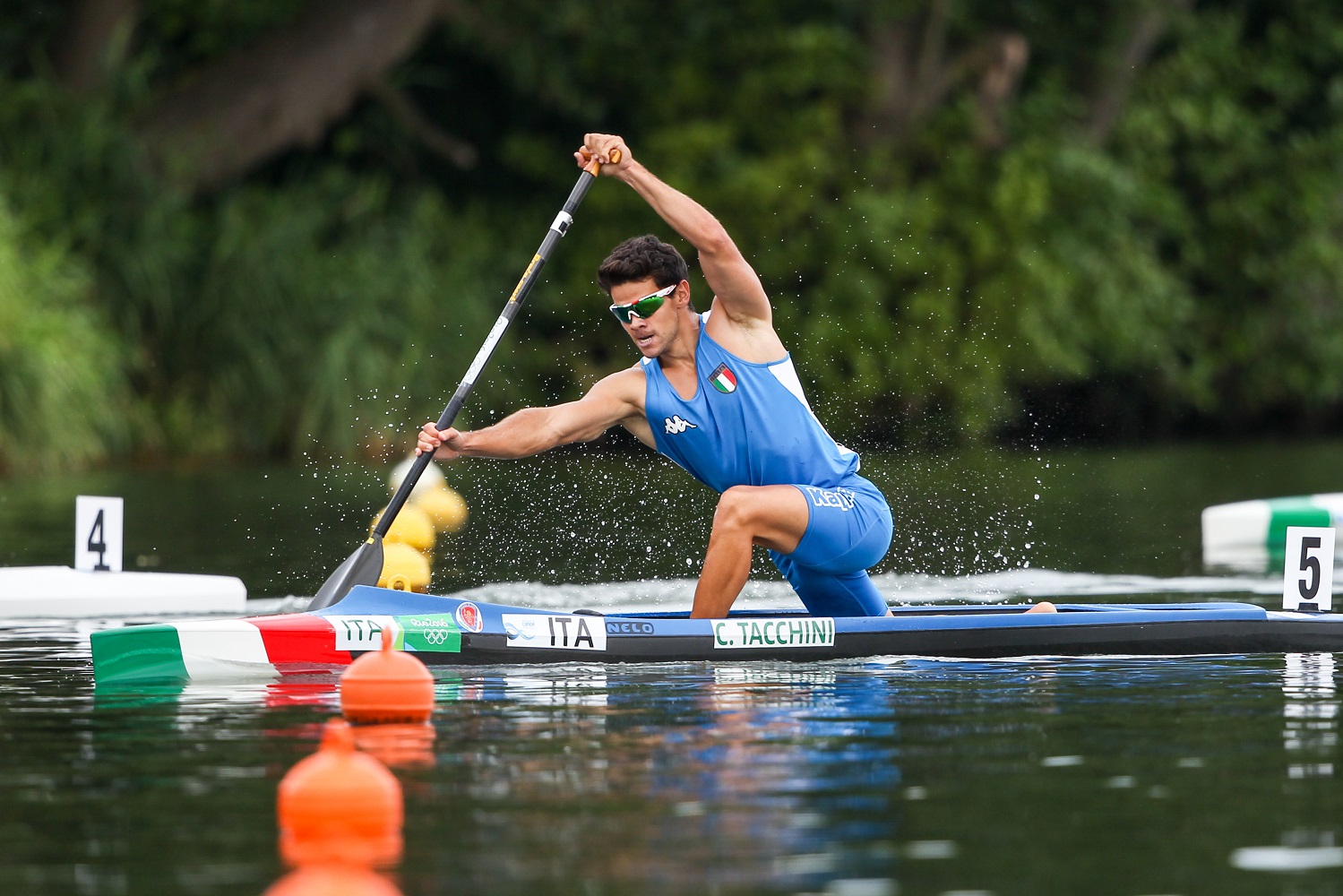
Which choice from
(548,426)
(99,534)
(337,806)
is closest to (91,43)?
(99,534)

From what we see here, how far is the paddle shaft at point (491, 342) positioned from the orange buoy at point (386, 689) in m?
1.73

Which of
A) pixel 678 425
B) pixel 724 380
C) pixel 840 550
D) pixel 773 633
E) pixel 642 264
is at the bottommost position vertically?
pixel 773 633

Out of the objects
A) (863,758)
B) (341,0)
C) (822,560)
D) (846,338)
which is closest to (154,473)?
(341,0)

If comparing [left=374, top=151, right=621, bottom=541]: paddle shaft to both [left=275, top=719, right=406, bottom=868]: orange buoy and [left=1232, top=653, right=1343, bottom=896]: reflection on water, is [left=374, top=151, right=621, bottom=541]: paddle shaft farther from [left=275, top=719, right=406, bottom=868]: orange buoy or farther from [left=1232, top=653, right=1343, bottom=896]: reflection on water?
[left=275, top=719, right=406, bottom=868]: orange buoy

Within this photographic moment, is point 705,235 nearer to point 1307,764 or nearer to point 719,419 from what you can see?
point 719,419

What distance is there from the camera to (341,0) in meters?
24.7

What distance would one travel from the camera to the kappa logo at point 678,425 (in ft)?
25.8

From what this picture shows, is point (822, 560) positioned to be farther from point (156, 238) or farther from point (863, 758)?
point (156, 238)

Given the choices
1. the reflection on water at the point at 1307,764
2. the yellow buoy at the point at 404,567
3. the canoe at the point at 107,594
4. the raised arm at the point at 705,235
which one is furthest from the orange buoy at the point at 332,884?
the canoe at the point at 107,594

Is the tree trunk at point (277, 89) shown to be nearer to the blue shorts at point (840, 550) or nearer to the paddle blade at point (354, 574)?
the paddle blade at point (354, 574)

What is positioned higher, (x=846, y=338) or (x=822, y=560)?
(x=846, y=338)

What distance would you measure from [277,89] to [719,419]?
56.8 feet

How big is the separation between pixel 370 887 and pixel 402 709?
2339 millimetres

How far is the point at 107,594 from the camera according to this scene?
9.91 metres
